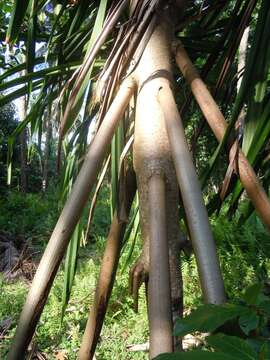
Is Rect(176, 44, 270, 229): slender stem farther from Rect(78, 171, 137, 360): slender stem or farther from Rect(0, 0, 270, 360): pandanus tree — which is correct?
Rect(78, 171, 137, 360): slender stem

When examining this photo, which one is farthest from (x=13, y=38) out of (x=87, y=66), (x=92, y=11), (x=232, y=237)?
(x=232, y=237)

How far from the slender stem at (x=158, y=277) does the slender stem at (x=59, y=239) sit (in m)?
0.11

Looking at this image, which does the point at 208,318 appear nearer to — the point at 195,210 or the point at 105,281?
the point at 195,210

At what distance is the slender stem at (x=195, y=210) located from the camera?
56 cm

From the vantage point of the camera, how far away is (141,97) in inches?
31.0

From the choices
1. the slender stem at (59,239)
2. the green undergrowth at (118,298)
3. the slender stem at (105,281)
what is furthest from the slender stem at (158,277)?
the green undergrowth at (118,298)

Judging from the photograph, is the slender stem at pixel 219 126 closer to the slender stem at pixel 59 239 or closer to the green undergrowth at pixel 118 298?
the slender stem at pixel 59 239

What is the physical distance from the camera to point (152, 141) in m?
0.74

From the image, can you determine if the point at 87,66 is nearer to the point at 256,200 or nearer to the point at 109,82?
the point at 109,82

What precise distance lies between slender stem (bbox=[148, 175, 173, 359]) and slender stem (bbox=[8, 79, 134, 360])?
0.37ft

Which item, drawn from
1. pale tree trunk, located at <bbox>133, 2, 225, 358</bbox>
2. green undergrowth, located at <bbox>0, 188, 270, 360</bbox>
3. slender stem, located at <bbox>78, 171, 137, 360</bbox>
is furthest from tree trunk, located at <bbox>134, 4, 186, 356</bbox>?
green undergrowth, located at <bbox>0, 188, 270, 360</bbox>

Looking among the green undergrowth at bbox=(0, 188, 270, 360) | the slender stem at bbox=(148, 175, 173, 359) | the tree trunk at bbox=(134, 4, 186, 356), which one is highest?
the green undergrowth at bbox=(0, 188, 270, 360)

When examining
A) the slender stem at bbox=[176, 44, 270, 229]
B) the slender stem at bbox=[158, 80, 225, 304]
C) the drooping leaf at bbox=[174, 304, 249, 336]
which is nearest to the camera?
the drooping leaf at bbox=[174, 304, 249, 336]

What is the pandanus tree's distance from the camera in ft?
2.05
